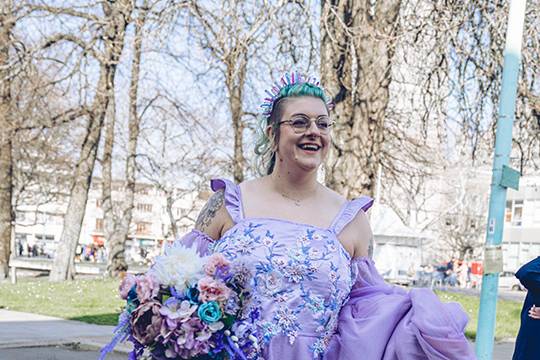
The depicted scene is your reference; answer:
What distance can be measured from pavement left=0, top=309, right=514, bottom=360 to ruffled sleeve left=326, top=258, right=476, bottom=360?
22.8 feet

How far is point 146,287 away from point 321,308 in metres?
0.69

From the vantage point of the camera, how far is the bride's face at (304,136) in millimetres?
3529

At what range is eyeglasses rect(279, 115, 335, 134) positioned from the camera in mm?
3545

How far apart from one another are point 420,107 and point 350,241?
9.93 m

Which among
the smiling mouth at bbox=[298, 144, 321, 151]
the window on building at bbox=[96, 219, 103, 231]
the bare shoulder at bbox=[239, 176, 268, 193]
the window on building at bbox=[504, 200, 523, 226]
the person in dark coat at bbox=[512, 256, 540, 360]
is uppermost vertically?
the smiling mouth at bbox=[298, 144, 321, 151]

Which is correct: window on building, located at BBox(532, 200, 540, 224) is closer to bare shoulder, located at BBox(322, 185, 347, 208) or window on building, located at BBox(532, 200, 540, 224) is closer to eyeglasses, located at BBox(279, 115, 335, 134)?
bare shoulder, located at BBox(322, 185, 347, 208)

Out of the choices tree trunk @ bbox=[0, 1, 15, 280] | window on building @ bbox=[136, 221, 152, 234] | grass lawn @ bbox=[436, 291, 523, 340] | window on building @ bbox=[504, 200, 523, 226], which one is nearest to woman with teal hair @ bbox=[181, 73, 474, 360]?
grass lawn @ bbox=[436, 291, 523, 340]

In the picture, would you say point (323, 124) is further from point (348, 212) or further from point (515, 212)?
point (515, 212)

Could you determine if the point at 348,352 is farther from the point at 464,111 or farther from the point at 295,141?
the point at 464,111

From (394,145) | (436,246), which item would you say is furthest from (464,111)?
(436,246)

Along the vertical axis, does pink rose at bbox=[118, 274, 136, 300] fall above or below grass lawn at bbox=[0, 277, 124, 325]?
above

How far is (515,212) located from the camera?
73688 mm

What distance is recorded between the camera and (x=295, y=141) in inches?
140

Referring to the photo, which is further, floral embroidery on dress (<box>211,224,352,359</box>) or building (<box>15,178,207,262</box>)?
building (<box>15,178,207,262</box>)
